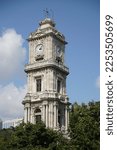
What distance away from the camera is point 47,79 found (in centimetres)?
6269

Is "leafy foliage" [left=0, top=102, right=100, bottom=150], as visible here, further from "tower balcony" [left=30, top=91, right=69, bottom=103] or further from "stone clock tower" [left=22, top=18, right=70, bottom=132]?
"tower balcony" [left=30, top=91, right=69, bottom=103]

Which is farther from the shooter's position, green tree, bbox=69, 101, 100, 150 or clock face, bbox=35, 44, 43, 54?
clock face, bbox=35, 44, 43, 54

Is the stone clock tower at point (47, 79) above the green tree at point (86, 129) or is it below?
above

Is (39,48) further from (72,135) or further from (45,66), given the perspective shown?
(72,135)

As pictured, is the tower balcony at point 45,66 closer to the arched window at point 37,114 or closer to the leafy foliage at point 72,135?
the arched window at point 37,114

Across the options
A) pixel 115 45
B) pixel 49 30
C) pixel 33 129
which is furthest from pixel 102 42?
pixel 49 30

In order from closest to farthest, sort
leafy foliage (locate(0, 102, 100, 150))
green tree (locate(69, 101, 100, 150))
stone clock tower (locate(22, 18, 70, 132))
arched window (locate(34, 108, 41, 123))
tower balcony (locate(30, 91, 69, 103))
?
green tree (locate(69, 101, 100, 150)) → leafy foliage (locate(0, 102, 100, 150)) → tower balcony (locate(30, 91, 69, 103)) → stone clock tower (locate(22, 18, 70, 132)) → arched window (locate(34, 108, 41, 123))

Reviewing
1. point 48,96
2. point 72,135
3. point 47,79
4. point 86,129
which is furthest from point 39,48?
point 86,129

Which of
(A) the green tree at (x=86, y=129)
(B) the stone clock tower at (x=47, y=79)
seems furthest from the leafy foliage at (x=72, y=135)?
(B) the stone clock tower at (x=47, y=79)

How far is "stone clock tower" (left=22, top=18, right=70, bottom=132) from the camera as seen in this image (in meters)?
61.2

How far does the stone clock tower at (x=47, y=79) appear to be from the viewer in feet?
Result: 201

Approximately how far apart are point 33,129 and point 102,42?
33.0m

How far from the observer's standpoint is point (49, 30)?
65062mm

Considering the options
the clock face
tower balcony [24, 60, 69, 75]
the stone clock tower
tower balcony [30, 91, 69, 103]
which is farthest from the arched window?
the clock face
